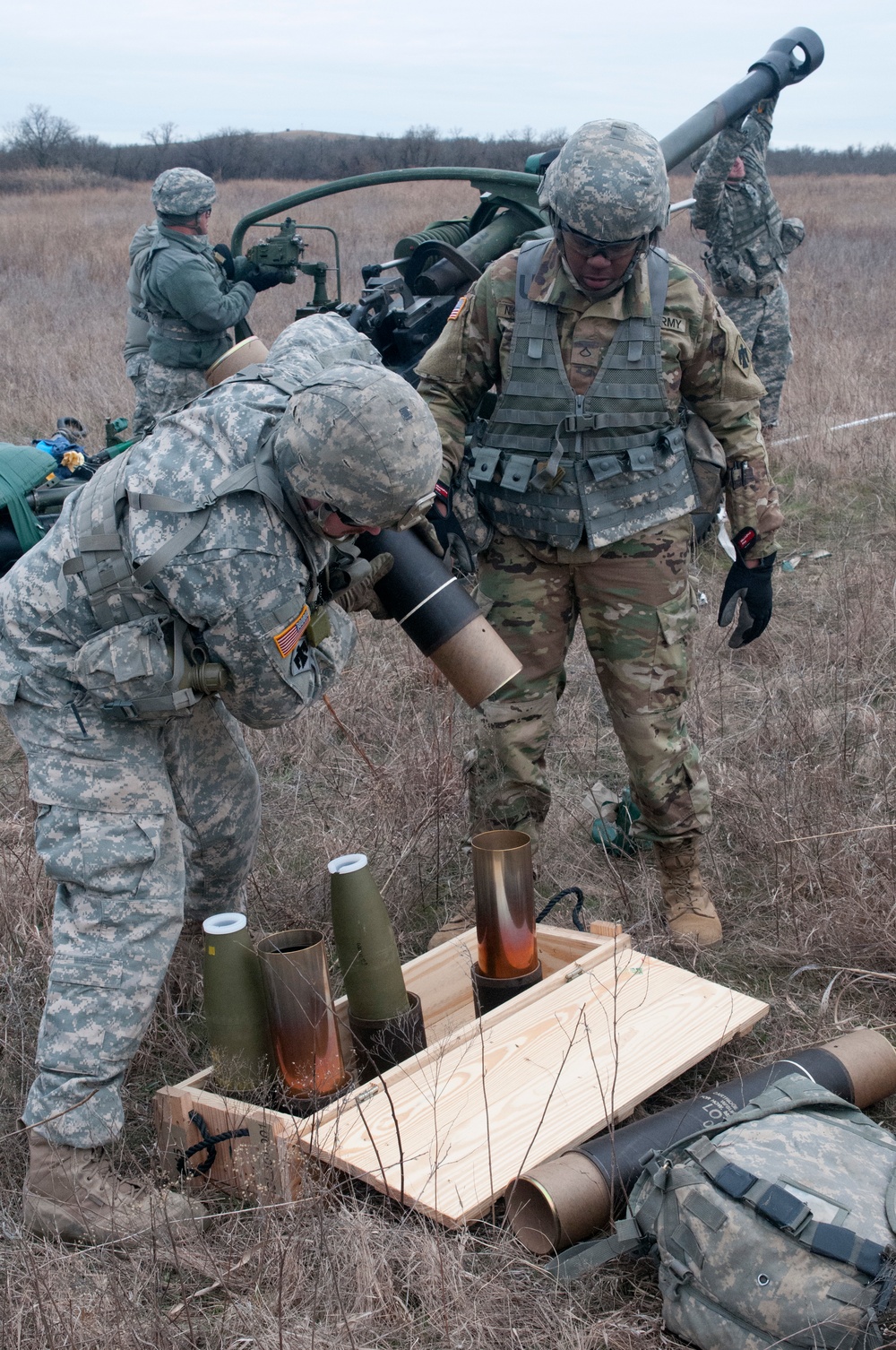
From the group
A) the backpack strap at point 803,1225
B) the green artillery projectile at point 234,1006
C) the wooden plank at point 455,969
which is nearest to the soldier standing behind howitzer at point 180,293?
the wooden plank at point 455,969

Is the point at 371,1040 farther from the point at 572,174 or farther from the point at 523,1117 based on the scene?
the point at 572,174

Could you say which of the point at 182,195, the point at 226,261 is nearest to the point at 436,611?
the point at 182,195

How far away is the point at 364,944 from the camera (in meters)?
2.67

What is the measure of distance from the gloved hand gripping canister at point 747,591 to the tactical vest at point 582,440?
9.7 inches

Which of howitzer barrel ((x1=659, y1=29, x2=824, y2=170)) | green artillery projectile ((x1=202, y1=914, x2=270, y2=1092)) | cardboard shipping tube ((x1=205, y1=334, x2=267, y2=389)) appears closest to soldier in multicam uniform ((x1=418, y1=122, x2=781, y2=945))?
cardboard shipping tube ((x1=205, y1=334, x2=267, y2=389))

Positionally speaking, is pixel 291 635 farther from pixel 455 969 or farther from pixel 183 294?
pixel 183 294

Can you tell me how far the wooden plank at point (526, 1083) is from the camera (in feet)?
7.67

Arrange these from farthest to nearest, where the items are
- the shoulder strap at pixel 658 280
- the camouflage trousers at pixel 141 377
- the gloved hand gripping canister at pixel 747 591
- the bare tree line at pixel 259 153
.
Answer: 1. the bare tree line at pixel 259 153
2. the camouflage trousers at pixel 141 377
3. the gloved hand gripping canister at pixel 747 591
4. the shoulder strap at pixel 658 280

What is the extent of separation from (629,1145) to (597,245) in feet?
6.95

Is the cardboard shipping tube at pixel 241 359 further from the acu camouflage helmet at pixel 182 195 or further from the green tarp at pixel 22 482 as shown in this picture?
the acu camouflage helmet at pixel 182 195

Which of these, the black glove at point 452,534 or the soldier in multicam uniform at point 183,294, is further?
the soldier in multicam uniform at point 183,294

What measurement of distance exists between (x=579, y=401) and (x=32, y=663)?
1590mm

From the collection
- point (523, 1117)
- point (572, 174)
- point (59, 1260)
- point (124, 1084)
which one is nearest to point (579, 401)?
point (572, 174)

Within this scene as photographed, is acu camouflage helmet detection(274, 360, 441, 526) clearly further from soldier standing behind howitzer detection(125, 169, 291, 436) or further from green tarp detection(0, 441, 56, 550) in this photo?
soldier standing behind howitzer detection(125, 169, 291, 436)
